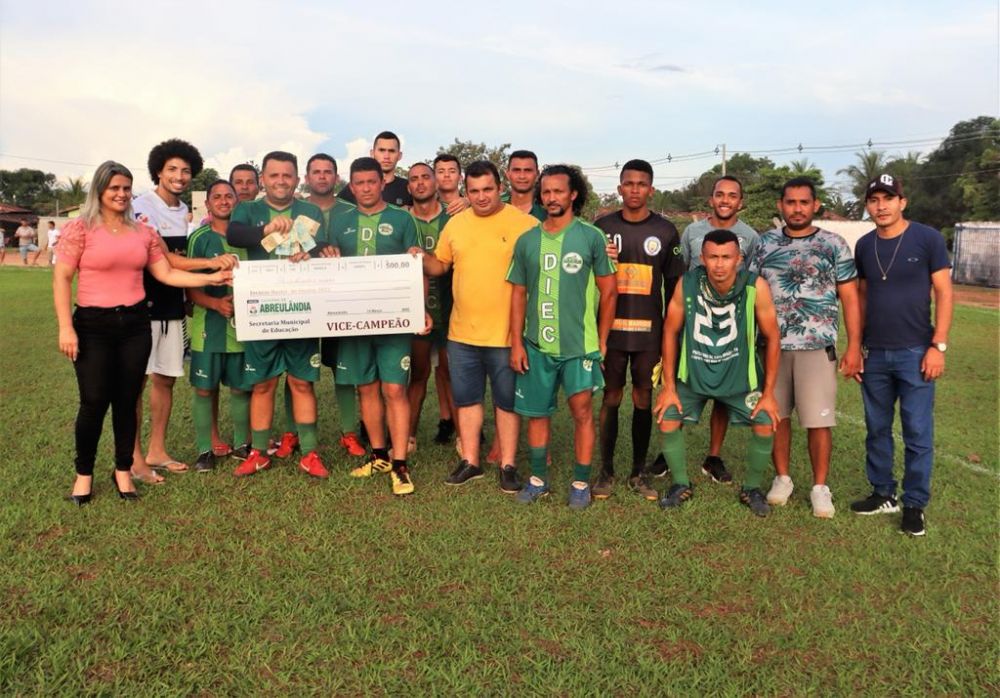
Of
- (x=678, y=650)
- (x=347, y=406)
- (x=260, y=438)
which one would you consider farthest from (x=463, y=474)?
(x=678, y=650)

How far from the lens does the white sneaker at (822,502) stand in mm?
4699

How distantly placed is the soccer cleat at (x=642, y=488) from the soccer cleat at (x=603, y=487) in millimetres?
143

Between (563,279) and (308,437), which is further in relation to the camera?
(308,437)

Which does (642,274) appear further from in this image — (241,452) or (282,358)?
(241,452)

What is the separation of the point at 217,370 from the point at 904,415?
4.76 meters

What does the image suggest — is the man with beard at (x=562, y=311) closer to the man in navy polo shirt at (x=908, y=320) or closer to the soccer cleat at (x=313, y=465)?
the soccer cleat at (x=313, y=465)

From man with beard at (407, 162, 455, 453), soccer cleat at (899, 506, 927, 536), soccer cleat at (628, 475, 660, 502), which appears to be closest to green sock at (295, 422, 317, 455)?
man with beard at (407, 162, 455, 453)

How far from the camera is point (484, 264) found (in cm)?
486

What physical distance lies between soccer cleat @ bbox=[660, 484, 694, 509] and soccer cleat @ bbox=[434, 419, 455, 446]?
211 cm

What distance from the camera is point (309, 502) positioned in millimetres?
4863

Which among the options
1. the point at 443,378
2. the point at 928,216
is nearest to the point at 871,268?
the point at 443,378

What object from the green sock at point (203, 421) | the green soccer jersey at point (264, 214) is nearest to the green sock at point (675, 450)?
the green soccer jersey at point (264, 214)

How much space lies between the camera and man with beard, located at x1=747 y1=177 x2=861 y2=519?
4.62 meters

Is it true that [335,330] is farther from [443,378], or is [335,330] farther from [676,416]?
[676,416]
